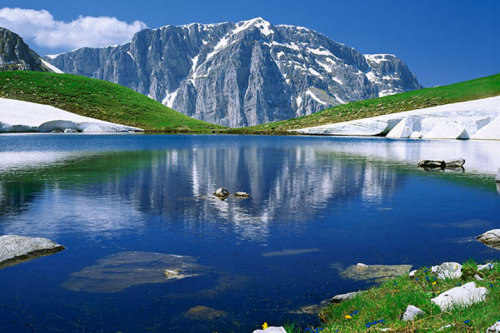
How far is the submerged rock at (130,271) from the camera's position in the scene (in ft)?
43.2

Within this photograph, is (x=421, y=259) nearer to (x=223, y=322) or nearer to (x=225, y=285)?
(x=225, y=285)

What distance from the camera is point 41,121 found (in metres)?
154

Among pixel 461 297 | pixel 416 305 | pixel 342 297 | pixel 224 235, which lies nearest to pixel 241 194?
pixel 224 235

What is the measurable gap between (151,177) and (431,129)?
115632 mm

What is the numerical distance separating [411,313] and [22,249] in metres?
14.4

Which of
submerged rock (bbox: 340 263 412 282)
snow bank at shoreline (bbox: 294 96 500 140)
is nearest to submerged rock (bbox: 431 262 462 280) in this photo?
submerged rock (bbox: 340 263 412 282)

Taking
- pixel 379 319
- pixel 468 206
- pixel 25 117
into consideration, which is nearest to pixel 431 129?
pixel 468 206

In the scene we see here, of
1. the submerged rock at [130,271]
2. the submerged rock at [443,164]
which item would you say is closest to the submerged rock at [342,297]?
the submerged rock at [130,271]

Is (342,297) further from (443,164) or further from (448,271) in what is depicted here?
(443,164)

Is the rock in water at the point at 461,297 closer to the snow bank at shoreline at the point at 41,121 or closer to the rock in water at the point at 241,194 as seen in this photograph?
the rock in water at the point at 241,194

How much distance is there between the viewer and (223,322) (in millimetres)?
10789

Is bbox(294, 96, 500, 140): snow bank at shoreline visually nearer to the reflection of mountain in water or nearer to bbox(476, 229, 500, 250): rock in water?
the reflection of mountain in water

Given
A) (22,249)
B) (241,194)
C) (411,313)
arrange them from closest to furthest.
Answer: (411,313), (22,249), (241,194)

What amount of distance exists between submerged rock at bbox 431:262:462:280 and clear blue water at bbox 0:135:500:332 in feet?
7.25
